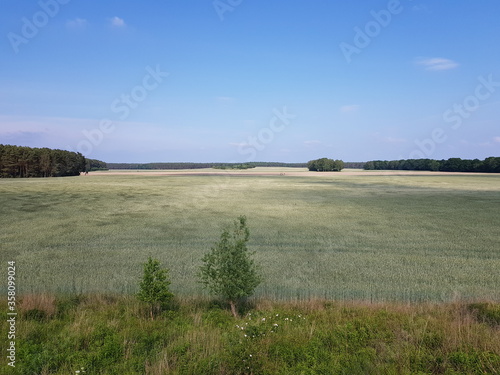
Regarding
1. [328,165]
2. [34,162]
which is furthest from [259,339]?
[328,165]

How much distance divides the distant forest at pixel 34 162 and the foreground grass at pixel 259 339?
115 m

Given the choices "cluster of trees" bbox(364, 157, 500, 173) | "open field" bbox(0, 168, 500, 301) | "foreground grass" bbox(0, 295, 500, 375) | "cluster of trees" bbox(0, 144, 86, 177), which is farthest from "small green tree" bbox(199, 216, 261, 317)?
"cluster of trees" bbox(364, 157, 500, 173)

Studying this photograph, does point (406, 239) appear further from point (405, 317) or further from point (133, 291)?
point (133, 291)

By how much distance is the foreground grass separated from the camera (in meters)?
7.99

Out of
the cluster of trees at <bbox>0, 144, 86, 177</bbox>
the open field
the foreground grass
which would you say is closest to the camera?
the foreground grass

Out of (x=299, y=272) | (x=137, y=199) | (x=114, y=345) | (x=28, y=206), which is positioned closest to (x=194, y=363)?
(x=114, y=345)

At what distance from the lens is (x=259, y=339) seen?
9242 millimetres

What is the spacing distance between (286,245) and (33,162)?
11619 centimetres

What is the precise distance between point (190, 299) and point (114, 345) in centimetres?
469

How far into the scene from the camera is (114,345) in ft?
29.2

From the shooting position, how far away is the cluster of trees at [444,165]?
435 feet

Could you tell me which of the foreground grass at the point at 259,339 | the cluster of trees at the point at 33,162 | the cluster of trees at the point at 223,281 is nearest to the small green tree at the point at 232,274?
the cluster of trees at the point at 223,281

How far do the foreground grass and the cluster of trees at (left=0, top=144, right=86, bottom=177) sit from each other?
4527 inches

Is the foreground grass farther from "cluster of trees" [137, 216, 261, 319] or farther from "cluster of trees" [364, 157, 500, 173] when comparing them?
"cluster of trees" [364, 157, 500, 173]
